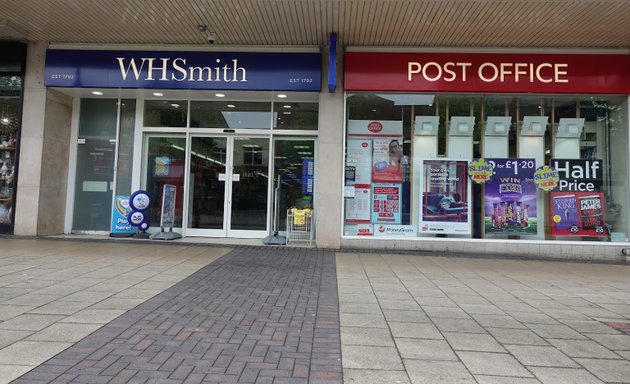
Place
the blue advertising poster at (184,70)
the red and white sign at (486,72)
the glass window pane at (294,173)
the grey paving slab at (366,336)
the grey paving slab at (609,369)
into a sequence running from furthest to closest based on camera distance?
the glass window pane at (294,173) → the blue advertising poster at (184,70) → the red and white sign at (486,72) → the grey paving slab at (366,336) → the grey paving slab at (609,369)

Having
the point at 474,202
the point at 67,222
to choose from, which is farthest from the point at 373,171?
the point at 67,222

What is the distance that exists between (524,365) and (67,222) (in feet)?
35.0

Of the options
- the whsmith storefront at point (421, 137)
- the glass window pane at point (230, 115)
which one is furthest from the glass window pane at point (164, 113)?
the whsmith storefront at point (421, 137)

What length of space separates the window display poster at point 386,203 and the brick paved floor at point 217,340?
3.99 m

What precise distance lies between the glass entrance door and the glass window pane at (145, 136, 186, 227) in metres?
0.29

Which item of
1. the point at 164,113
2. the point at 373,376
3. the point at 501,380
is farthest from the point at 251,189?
the point at 501,380

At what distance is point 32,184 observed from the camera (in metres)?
9.85

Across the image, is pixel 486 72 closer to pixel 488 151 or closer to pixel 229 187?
pixel 488 151

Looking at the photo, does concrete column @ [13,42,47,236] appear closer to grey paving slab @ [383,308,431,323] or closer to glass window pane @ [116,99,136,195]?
glass window pane @ [116,99,136,195]

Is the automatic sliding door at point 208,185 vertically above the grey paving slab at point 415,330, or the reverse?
the automatic sliding door at point 208,185

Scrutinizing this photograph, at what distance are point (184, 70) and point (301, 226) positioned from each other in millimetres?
4267

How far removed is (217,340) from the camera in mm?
3719

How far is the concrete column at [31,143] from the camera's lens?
984 cm

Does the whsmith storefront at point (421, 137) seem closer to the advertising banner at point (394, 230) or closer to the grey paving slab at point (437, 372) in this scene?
the advertising banner at point (394, 230)
